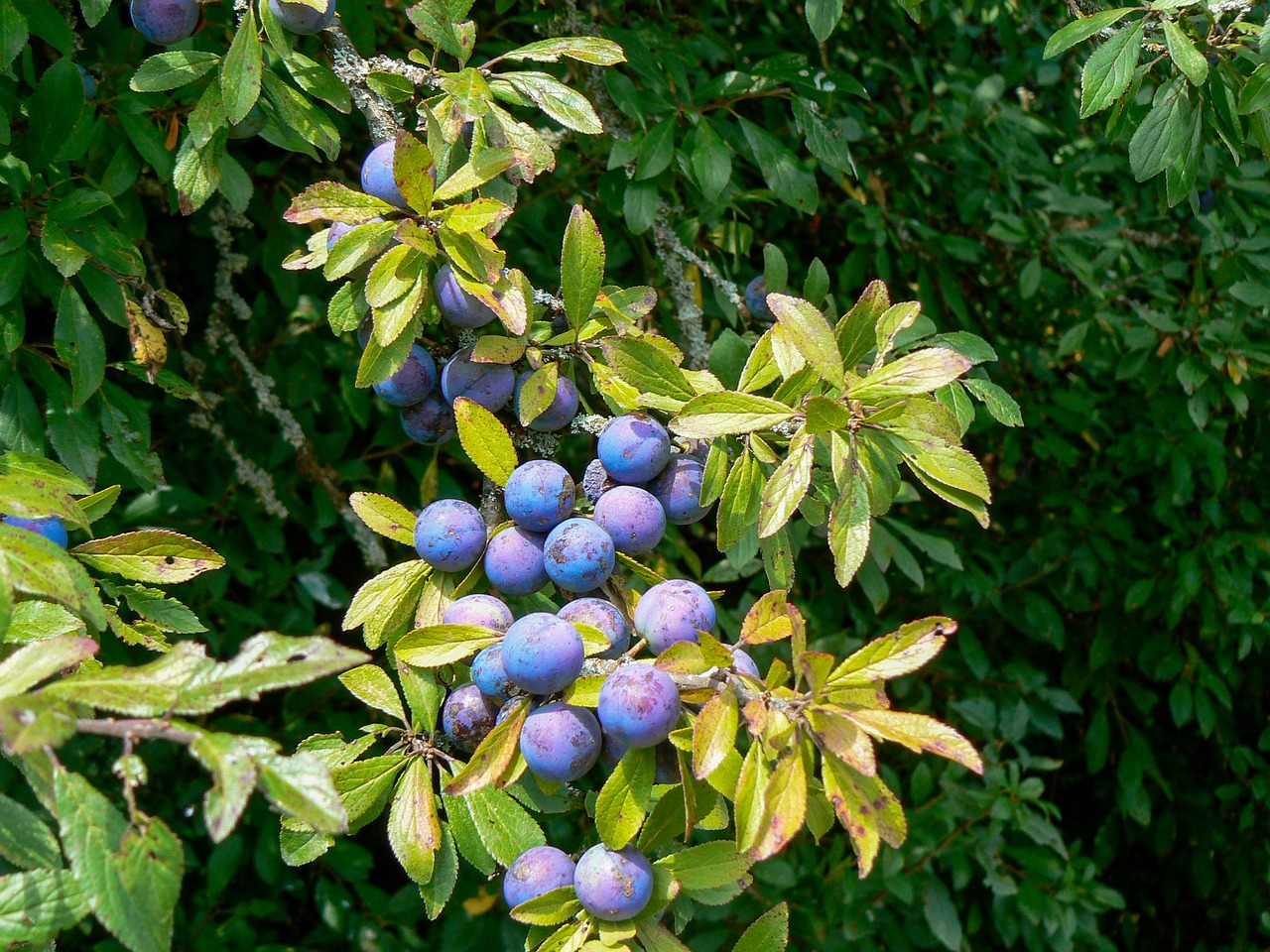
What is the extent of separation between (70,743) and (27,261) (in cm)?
74

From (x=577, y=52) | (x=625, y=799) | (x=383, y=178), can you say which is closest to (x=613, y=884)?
(x=625, y=799)

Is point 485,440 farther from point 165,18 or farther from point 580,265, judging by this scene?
point 165,18

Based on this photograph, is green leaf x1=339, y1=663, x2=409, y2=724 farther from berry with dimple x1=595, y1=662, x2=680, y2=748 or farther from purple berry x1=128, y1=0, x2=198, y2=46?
purple berry x1=128, y1=0, x2=198, y2=46

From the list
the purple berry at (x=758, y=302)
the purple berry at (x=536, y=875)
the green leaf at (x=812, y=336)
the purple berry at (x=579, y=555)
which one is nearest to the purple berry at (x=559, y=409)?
the purple berry at (x=579, y=555)

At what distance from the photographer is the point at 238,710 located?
6.46 ft

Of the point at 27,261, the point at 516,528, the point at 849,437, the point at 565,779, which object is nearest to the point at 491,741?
the point at 565,779

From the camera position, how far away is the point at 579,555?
90cm

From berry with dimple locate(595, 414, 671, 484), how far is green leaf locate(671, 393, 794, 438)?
0.07 meters

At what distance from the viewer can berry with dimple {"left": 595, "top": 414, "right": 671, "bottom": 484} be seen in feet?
3.11

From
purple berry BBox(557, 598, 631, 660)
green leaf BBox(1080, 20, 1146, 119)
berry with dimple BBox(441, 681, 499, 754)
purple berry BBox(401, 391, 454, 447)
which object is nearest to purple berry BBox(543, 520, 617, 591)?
purple berry BBox(557, 598, 631, 660)

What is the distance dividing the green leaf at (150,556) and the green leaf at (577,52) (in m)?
0.56

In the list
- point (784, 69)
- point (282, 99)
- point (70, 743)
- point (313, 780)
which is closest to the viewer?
point (313, 780)

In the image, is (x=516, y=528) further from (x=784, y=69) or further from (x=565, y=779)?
(x=784, y=69)

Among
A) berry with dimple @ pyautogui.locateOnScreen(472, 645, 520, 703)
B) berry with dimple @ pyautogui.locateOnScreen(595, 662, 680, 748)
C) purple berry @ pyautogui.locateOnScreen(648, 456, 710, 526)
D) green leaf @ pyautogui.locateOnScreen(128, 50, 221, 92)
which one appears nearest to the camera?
berry with dimple @ pyautogui.locateOnScreen(595, 662, 680, 748)
